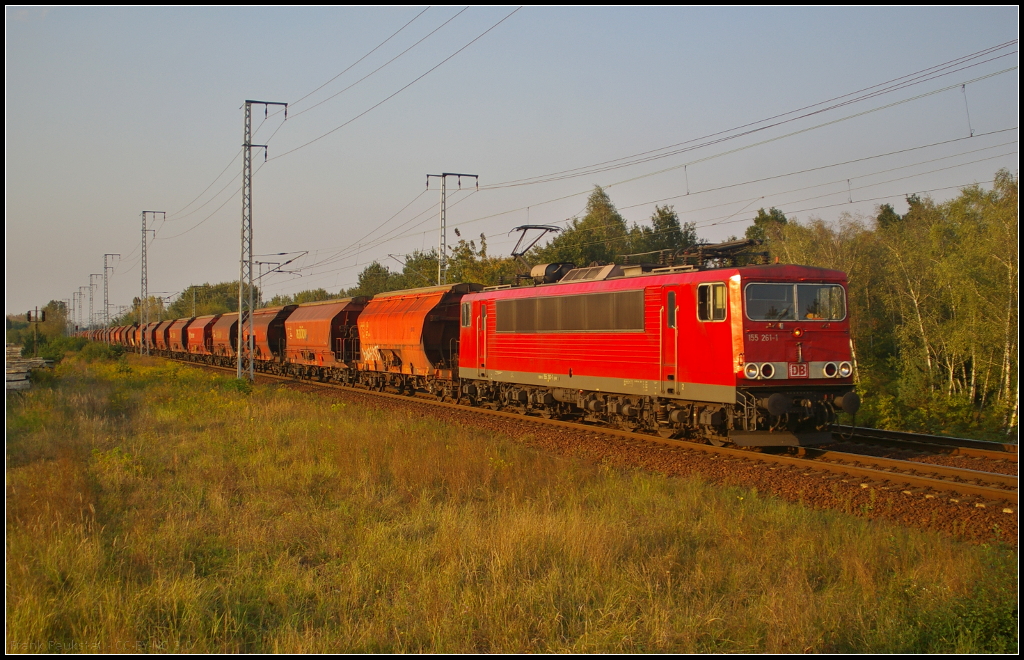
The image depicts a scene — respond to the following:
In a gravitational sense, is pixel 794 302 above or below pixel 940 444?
above

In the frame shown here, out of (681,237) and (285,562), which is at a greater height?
(681,237)

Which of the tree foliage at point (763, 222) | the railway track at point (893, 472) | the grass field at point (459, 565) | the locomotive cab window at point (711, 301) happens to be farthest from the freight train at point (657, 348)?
the tree foliage at point (763, 222)

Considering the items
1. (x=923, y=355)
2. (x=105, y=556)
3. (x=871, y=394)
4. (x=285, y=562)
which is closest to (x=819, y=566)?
(x=285, y=562)

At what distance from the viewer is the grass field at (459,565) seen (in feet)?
17.9

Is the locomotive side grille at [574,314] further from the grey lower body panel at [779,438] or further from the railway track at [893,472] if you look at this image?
the grey lower body panel at [779,438]

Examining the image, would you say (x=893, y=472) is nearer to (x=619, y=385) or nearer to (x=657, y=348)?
(x=657, y=348)

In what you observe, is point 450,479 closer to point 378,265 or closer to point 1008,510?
point 1008,510

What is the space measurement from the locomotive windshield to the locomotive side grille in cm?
250

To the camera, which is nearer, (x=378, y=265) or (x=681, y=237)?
(x=681, y=237)

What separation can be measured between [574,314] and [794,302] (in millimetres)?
5186

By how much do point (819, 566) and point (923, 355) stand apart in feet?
75.0

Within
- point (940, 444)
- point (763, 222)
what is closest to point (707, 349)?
point (940, 444)

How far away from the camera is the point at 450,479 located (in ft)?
35.1

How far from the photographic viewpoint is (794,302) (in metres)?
13.0
